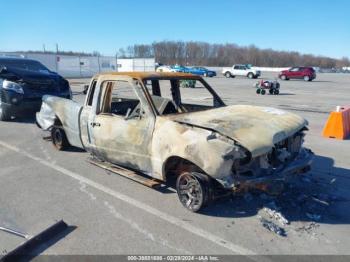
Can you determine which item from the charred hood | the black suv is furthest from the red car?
the charred hood

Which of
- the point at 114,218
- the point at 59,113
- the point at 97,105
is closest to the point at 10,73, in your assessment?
the point at 59,113

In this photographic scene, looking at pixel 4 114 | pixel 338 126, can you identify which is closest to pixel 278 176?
pixel 338 126

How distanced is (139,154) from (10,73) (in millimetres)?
7431

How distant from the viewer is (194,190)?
4.30m

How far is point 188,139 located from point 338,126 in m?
5.91

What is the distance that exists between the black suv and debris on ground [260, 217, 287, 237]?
8.25 meters

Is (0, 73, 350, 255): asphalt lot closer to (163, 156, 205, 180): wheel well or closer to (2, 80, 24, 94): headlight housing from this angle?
(163, 156, 205, 180): wheel well

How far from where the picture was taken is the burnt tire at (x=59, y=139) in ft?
23.5

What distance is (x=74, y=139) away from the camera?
21.7ft

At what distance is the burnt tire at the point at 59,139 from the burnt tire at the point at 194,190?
142 inches

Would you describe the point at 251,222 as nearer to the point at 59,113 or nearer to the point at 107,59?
the point at 59,113

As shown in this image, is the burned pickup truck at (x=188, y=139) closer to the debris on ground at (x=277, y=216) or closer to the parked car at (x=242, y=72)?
the debris on ground at (x=277, y=216)

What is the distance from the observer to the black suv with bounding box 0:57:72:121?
10.1 meters

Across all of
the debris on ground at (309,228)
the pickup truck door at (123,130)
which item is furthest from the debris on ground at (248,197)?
the pickup truck door at (123,130)
